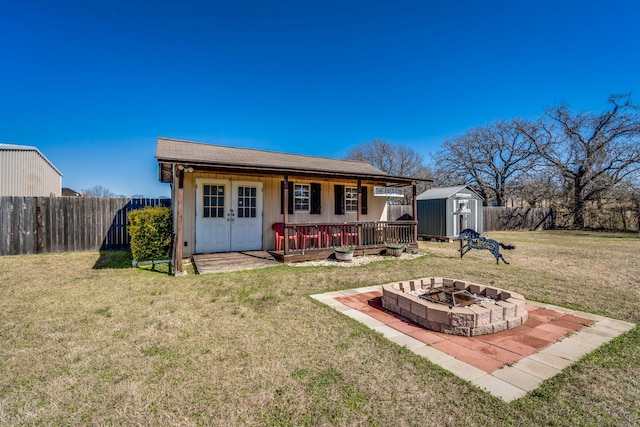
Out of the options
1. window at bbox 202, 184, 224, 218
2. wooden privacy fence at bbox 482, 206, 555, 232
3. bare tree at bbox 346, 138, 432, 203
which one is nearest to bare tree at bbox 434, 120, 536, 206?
bare tree at bbox 346, 138, 432, 203

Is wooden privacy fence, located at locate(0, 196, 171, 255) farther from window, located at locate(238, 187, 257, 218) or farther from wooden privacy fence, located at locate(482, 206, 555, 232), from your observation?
wooden privacy fence, located at locate(482, 206, 555, 232)

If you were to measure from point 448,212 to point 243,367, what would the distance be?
13.4 metres

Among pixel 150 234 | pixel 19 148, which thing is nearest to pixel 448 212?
pixel 150 234

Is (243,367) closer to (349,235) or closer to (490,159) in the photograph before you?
(349,235)

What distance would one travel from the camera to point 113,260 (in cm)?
788

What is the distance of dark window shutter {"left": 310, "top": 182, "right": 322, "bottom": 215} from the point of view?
9680mm

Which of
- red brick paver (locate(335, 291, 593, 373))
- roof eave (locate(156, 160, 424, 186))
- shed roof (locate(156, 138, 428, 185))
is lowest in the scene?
red brick paver (locate(335, 291, 593, 373))

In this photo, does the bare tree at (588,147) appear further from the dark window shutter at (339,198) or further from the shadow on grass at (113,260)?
the shadow on grass at (113,260)

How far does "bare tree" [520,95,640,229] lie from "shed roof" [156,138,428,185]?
21.0 m

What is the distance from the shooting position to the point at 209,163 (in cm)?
657

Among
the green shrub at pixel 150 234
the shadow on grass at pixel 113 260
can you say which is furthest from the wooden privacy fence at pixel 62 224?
the green shrub at pixel 150 234

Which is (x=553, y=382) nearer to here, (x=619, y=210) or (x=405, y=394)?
(x=405, y=394)

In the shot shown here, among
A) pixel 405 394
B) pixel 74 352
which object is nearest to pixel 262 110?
pixel 74 352

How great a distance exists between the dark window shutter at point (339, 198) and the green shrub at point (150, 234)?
5.36m
